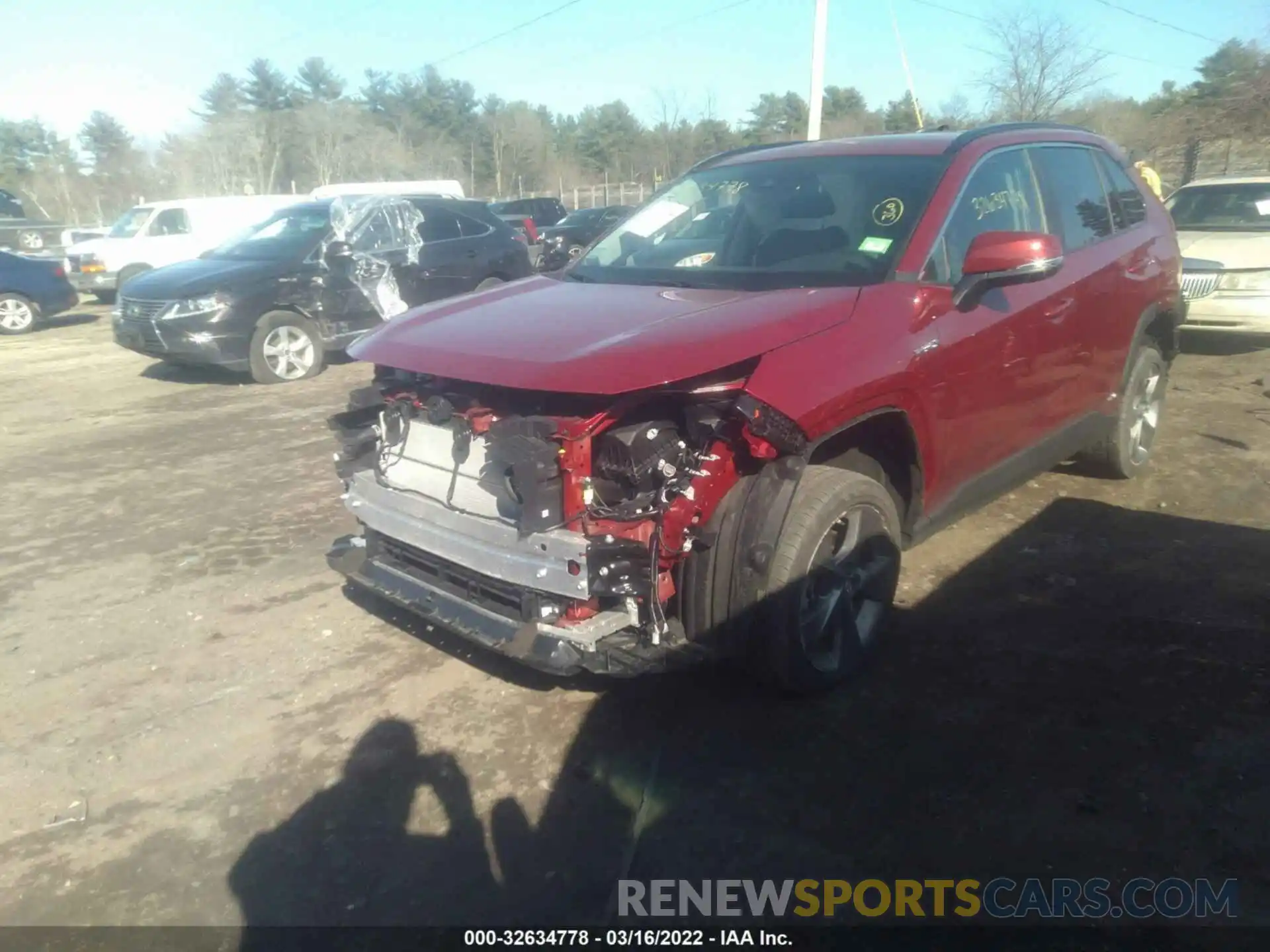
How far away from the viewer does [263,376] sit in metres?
9.70

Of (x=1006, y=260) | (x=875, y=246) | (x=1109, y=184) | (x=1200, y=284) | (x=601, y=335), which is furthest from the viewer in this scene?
(x=1200, y=284)

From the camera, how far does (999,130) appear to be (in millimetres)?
4422

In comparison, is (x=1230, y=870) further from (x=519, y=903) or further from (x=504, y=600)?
(x=504, y=600)

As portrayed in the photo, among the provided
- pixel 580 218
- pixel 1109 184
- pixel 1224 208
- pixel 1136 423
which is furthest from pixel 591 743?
pixel 580 218

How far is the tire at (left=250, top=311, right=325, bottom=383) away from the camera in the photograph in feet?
31.4

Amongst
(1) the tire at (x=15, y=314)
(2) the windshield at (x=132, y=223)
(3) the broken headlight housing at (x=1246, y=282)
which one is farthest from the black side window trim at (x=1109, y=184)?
(2) the windshield at (x=132, y=223)

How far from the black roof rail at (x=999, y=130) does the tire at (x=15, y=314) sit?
51.2 feet

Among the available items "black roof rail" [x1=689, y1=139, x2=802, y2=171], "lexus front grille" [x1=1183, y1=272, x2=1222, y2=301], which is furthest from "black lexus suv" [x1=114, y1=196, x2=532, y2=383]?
"lexus front grille" [x1=1183, y1=272, x2=1222, y2=301]

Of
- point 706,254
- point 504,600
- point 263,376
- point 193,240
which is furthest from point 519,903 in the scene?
point 193,240

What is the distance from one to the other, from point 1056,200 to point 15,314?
16.0 meters

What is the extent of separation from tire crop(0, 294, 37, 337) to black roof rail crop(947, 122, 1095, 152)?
1560 centimetres

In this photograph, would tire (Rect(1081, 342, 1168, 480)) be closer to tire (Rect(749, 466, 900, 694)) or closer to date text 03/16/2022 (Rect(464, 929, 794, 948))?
tire (Rect(749, 466, 900, 694))

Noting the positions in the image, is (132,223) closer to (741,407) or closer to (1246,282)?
(1246,282)

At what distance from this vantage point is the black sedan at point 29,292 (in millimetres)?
14828
